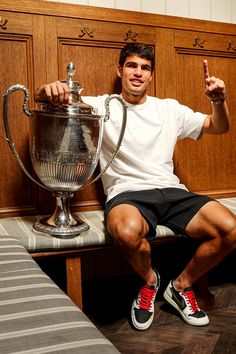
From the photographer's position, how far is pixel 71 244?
1596 millimetres

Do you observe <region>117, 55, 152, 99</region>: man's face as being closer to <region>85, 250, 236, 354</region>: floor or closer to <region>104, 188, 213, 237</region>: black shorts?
<region>104, 188, 213, 237</region>: black shorts

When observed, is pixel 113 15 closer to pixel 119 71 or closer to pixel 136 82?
pixel 119 71

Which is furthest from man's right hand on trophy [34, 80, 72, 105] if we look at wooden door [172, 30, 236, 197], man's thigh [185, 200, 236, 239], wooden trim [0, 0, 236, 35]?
wooden door [172, 30, 236, 197]

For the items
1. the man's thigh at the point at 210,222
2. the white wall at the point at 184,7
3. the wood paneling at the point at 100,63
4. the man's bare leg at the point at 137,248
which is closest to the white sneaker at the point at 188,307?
the man's bare leg at the point at 137,248

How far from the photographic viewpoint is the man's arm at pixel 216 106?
176 centimetres

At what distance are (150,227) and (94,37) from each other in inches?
37.0

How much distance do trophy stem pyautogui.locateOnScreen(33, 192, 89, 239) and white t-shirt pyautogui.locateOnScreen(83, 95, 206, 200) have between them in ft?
0.76

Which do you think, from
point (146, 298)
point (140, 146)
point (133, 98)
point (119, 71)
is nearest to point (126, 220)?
point (146, 298)

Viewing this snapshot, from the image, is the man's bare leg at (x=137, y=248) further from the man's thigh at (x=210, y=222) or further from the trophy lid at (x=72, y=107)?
the trophy lid at (x=72, y=107)

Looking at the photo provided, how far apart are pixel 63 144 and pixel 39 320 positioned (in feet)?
2.68

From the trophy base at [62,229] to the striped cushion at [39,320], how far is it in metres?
0.46

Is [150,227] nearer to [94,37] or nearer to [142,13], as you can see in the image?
[94,37]

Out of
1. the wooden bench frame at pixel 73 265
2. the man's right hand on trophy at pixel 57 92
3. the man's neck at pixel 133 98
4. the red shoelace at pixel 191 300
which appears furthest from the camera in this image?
the man's neck at pixel 133 98

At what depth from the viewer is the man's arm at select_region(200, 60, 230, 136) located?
5.77 feet
